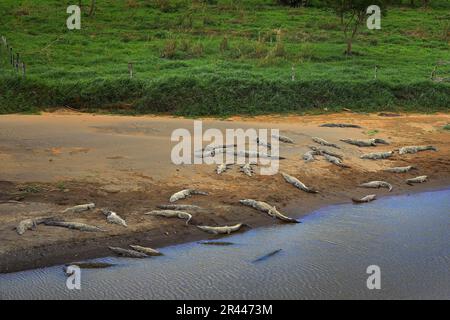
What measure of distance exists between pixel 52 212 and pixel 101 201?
0.94 meters

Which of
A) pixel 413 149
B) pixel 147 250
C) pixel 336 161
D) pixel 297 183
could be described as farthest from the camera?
pixel 413 149

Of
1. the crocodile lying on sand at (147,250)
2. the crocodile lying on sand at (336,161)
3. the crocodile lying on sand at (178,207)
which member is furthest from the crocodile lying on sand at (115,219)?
the crocodile lying on sand at (336,161)

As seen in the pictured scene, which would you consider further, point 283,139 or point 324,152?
point 283,139

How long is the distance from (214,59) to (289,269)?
51.9 feet

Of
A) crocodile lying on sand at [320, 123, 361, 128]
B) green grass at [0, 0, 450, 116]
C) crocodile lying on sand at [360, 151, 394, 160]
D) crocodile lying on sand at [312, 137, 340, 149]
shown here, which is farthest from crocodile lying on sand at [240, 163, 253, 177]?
green grass at [0, 0, 450, 116]

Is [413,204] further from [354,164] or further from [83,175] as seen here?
[83,175]

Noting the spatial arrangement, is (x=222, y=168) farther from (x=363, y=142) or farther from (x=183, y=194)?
(x=363, y=142)

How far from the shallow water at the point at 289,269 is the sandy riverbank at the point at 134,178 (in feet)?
1.93

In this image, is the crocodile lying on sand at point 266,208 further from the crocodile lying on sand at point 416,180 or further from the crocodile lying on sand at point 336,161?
the crocodile lying on sand at point 416,180

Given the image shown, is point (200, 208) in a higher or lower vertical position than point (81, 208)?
lower

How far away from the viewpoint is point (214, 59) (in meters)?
24.8

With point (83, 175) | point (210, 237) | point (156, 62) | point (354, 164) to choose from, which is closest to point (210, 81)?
point (156, 62)

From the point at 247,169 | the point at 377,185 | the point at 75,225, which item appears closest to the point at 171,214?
the point at 75,225

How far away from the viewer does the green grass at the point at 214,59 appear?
822 inches
